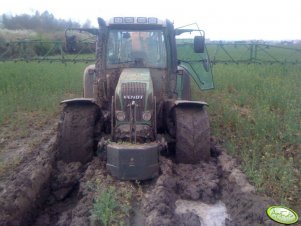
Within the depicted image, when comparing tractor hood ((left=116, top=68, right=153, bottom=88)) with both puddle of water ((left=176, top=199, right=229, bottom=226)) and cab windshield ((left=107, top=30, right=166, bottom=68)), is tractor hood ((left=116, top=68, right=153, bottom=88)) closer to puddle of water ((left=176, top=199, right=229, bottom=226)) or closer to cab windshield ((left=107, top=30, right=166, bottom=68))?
cab windshield ((left=107, top=30, right=166, bottom=68))

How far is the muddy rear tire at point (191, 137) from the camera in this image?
19.6ft

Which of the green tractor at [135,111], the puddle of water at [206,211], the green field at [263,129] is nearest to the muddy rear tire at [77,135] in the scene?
the green tractor at [135,111]

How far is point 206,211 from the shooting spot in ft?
16.3

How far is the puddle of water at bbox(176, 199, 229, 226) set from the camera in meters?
4.71

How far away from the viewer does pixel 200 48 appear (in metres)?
6.55

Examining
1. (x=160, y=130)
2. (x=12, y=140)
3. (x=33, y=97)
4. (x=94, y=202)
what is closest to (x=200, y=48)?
(x=160, y=130)

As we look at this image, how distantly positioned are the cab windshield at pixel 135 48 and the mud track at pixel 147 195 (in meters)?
1.63

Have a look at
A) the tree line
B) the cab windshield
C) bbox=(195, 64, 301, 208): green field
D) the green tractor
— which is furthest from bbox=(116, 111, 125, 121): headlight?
the tree line

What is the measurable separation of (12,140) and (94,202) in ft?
12.6

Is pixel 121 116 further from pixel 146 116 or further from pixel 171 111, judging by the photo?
pixel 171 111

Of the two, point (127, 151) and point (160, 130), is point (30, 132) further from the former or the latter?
point (127, 151)

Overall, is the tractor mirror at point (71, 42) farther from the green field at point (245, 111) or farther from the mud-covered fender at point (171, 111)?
the green field at point (245, 111)

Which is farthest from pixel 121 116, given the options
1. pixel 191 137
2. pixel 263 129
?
pixel 263 129

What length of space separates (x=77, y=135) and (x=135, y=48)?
A: 5.58 feet
